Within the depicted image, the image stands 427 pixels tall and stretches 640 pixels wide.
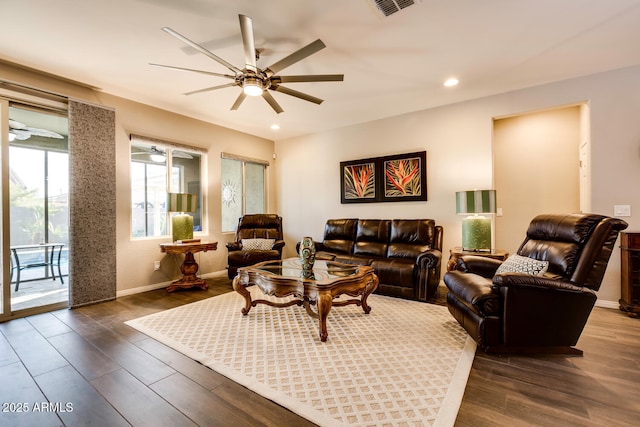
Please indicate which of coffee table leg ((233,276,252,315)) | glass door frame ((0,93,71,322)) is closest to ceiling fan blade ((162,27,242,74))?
coffee table leg ((233,276,252,315))

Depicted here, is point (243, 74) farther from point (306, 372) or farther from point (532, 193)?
point (532, 193)

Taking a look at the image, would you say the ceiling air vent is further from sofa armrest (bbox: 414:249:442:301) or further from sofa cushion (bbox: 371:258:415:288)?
sofa cushion (bbox: 371:258:415:288)

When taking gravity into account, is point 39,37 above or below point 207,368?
above

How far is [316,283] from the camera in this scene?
2.34 metres

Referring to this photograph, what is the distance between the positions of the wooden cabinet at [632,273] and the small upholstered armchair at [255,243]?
4245 millimetres

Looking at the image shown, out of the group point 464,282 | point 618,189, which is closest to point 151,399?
point 464,282

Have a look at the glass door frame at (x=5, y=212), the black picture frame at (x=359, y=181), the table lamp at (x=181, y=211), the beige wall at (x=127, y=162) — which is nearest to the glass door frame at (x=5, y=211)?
the glass door frame at (x=5, y=212)

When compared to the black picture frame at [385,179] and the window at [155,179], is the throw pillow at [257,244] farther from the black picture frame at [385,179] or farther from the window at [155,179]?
the black picture frame at [385,179]

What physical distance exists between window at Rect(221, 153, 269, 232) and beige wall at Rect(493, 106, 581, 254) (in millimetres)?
4422

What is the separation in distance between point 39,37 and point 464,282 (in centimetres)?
439

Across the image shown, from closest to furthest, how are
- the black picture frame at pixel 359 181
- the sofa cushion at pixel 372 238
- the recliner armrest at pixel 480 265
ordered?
the recliner armrest at pixel 480 265 → the sofa cushion at pixel 372 238 → the black picture frame at pixel 359 181

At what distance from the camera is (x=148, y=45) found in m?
2.57

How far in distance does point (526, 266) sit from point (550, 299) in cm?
32

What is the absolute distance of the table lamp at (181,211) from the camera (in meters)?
3.86
